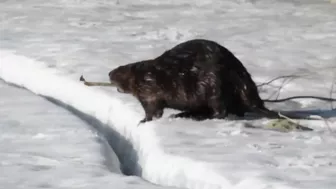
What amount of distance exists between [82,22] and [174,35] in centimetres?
137

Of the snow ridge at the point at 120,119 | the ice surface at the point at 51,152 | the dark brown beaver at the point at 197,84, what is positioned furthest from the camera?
the dark brown beaver at the point at 197,84

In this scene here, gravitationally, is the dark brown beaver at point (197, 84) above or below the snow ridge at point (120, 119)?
above

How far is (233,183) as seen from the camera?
4113mm

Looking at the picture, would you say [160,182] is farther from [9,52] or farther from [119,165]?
[9,52]

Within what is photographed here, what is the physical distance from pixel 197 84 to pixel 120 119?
31.2 inches

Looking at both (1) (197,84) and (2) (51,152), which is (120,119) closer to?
(1) (197,84)

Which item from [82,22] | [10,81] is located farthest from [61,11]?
[10,81]

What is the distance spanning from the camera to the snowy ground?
442 centimetres

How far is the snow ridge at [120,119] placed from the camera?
173 inches

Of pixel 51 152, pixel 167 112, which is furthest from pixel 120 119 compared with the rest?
pixel 51 152

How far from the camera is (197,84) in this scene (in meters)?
5.17

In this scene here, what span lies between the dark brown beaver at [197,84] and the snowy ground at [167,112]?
10 centimetres

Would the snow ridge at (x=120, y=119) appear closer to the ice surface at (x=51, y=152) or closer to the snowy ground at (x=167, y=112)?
the snowy ground at (x=167, y=112)

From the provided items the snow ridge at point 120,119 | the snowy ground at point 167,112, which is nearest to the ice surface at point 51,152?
the snowy ground at point 167,112
